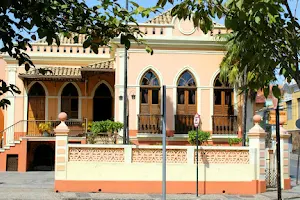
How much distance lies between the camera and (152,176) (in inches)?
607

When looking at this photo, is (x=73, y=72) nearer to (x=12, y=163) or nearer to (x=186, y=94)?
(x=12, y=163)

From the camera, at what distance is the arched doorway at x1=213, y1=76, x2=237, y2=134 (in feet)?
73.9

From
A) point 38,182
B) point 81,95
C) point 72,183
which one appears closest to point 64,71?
point 81,95

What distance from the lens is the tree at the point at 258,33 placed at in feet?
15.0

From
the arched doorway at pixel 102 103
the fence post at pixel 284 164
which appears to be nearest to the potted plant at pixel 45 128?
the arched doorway at pixel 102 103

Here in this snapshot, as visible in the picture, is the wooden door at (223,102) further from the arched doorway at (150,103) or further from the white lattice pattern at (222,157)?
the white lattice pattern at (222,157)

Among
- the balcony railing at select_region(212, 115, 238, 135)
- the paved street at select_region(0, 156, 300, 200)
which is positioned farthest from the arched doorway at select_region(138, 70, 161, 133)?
the paved street at select_region(0, 156, 300, 200)

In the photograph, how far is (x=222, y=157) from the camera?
1581cm

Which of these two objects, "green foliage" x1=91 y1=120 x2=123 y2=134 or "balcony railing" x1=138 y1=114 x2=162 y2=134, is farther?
"balcony railing" x1=138 y1=114 x2=162 y2=134

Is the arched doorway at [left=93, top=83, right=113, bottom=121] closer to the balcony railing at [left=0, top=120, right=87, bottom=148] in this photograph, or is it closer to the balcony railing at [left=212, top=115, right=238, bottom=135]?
the balcony railing at [left=0, top=120, right=87, bottom=148]

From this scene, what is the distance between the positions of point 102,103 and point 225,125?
765 cm

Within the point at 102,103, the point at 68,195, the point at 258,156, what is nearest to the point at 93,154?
the point at 68,195

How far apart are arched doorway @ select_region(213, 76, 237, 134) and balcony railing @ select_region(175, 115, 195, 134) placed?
3.82 feet

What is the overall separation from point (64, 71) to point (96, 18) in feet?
69.8
